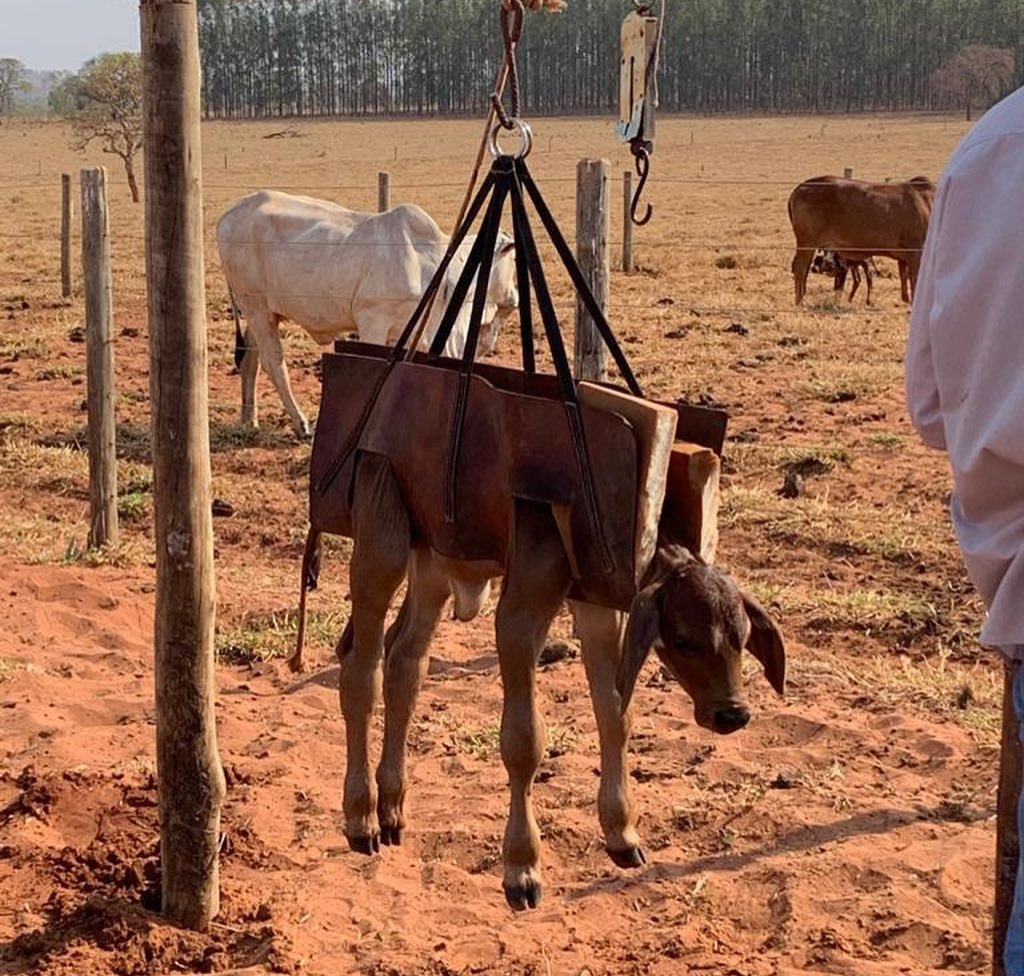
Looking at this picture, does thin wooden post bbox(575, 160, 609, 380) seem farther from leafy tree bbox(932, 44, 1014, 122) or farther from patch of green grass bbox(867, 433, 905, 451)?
leafy tree bbox(932, 44, 1014, 122)

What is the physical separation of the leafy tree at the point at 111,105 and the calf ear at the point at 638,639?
120 ft

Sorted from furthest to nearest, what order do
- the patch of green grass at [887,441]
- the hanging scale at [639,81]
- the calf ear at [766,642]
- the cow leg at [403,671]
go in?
the patch of green grass at [887,441]
the hanging scale at [639,81]
the cow leg at [403,671]
the calf ear at [766,642]

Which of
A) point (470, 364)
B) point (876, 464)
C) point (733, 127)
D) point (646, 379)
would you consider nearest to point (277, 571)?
point (876, 464)

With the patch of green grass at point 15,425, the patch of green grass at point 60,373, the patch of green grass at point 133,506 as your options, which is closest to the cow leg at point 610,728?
the patch of green grass at point 133,506

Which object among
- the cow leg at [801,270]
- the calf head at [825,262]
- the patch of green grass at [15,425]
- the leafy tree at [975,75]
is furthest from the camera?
the leafy tree at [975,75]

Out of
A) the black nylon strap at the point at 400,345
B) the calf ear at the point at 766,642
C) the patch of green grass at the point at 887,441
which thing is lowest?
the patch of green grass at the point at 887,441

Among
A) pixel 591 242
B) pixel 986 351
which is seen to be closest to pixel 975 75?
pixel 591 242

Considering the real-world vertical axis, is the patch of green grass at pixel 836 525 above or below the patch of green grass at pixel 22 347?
below

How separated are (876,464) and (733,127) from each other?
59590 mm

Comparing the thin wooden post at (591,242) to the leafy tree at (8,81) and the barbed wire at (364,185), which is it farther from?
the leafy tree at (8,81)

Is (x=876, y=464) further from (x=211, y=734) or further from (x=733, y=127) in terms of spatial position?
(x=733, y=127)

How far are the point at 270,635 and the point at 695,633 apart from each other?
162 inches

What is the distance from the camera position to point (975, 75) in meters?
65.8

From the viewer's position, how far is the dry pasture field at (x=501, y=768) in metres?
4.09
